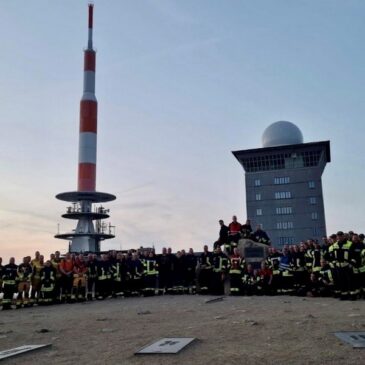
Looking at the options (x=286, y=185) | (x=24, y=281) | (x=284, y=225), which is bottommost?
(x=24, y=281)

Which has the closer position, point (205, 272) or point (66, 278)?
point (66, 278)

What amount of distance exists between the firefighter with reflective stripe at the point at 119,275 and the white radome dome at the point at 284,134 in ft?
239

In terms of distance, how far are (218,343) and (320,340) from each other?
1.33m

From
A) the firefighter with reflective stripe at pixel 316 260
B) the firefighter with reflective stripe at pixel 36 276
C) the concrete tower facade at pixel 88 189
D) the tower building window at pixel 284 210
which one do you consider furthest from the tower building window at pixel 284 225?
the firefighter with reflective stripe at pixel 36 276

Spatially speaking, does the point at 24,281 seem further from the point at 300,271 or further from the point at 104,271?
the point at 300,271

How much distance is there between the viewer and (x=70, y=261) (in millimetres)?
16516

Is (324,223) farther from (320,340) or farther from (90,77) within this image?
(320,340)

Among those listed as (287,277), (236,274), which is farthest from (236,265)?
(287,277)

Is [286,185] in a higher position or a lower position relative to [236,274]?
higher

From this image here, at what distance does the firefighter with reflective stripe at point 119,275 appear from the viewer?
1747 centimetres

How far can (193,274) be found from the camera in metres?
17.6

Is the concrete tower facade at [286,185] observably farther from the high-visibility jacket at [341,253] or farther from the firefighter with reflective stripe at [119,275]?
the high-visibility jacket at [341,253]

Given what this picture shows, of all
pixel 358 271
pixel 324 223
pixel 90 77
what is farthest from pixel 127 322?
pixel 324 223

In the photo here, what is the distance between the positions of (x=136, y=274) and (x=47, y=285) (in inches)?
134
